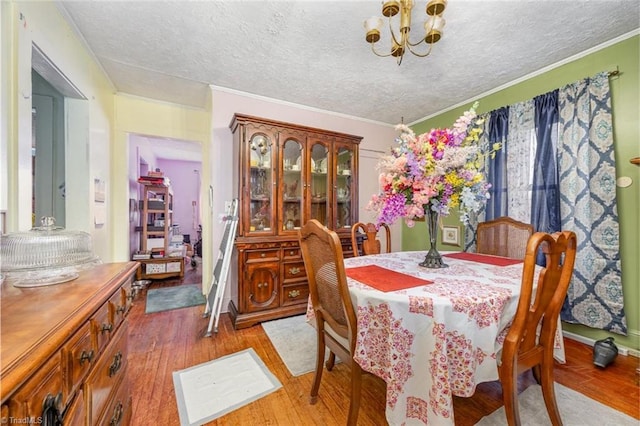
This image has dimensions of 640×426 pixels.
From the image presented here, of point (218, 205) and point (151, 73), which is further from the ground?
point (151, 73)

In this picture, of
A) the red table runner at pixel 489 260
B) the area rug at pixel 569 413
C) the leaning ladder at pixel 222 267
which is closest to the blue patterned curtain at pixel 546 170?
the red table runner at pixel 489 260

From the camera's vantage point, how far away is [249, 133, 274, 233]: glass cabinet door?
8.86 feet

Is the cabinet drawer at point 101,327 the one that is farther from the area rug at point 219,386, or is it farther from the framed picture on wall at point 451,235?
the framed picture on wall at point 451,235

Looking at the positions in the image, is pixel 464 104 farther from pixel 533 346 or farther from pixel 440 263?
pixel 533 346

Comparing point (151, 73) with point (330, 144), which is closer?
point (151, 73)

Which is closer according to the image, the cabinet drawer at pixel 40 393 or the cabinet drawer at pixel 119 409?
the cabinet drawer at pixel 40 393

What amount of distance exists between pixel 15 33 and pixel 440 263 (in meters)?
2.72

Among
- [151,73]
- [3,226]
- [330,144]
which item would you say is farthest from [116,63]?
[330,144]

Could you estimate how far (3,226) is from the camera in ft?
3.84

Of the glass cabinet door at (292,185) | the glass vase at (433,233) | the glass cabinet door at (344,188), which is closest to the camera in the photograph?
the glass vase at (433,233)

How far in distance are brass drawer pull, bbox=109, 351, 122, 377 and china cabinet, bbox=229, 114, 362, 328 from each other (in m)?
1.40

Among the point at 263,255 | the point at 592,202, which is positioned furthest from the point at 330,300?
the point at 592,202

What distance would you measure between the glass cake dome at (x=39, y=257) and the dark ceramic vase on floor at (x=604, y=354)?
128 inches

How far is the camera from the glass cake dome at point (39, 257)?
2.79 feet
